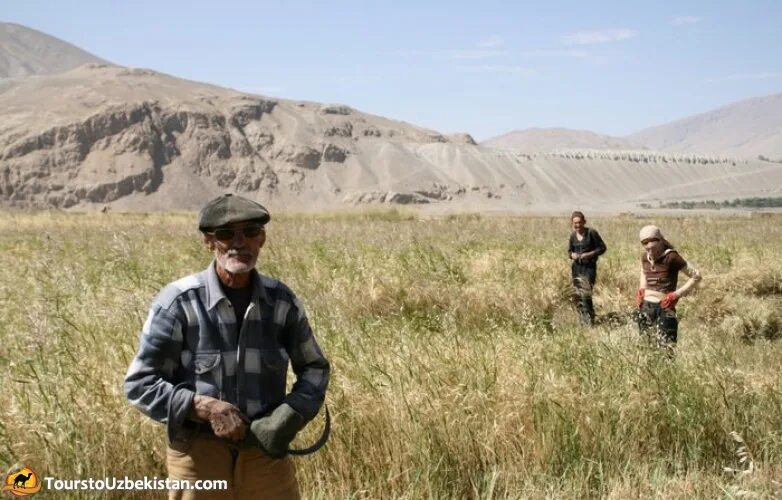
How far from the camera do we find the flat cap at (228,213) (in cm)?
244

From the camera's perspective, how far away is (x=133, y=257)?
900 centimetres

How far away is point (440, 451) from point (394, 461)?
265mm

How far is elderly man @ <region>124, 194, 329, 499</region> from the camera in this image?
2.36 meters

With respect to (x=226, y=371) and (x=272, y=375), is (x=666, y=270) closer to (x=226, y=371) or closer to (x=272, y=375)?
(x=272, y=375)

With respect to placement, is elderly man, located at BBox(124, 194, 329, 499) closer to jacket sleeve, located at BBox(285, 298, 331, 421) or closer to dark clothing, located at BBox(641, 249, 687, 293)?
jacket sleeve, located at BBox(285, 298, 331, 421)

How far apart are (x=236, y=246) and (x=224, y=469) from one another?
82cm

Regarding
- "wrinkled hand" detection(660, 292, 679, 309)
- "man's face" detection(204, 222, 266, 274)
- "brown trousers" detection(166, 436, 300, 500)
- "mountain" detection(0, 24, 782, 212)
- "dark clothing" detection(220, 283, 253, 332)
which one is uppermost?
"mountain" detection(0, 24, 782, 212)

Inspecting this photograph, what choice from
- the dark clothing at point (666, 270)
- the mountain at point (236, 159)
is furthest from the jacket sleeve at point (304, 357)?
the mountain at point (236, 159)

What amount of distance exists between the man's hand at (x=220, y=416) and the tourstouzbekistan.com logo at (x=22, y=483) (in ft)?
4.26

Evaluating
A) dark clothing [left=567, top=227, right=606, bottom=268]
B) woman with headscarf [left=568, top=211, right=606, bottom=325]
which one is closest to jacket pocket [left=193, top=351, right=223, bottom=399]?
woman with headscarf [left=568, top=211, right=606, bottom=325]

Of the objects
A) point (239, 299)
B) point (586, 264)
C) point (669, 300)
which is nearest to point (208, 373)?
point (239, 299)

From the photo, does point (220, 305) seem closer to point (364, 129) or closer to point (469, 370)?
point (469, 370)

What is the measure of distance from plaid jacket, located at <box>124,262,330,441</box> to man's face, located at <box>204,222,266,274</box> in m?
0.08

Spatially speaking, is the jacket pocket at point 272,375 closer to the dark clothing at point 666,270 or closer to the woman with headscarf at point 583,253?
the dark clothing at point 666,270
